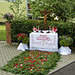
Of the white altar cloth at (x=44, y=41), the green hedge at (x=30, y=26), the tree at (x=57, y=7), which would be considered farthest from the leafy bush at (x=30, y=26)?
the white altar cloth at (x=44, y=41)

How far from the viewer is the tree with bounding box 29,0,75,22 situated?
895cm

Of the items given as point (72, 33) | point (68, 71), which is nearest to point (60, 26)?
point (72, 33)

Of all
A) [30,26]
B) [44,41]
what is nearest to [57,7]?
[30,26]

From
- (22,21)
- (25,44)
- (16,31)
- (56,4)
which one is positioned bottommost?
(25,44)

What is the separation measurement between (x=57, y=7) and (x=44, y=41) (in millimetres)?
2807

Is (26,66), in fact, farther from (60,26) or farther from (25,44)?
(60,26)

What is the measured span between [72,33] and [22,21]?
11.6 feet

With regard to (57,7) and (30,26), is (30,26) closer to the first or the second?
(30,26)

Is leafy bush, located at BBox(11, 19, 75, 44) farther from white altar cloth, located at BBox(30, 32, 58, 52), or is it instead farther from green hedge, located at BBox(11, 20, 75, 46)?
white altar cloth, located at BBox(30, 32, 58, 52)

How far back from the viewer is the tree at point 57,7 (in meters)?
8.95

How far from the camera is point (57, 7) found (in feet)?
32.6

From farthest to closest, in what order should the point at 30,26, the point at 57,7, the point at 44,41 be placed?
the point at 30,26 < the point at 57,7 < the point at 44,41

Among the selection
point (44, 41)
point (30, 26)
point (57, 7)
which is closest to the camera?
point (44, 41)

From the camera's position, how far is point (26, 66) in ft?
19.3
